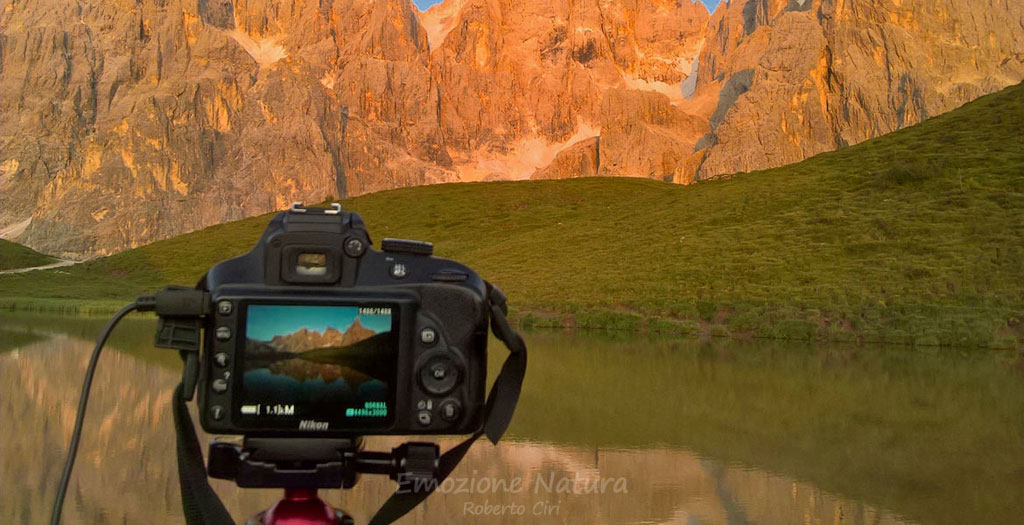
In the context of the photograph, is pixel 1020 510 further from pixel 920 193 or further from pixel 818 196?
pixel 818 196

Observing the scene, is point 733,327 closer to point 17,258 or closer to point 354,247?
point 354,247

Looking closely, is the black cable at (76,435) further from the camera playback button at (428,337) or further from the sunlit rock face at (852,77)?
the sunlit rock face at (852,77)

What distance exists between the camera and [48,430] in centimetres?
898

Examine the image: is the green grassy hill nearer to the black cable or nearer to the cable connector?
the cable connector

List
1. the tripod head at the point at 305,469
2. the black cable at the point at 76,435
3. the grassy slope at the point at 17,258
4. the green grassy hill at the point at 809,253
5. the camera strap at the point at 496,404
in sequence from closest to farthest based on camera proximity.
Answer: the black cable at the point at 76,435, the tripod head at the point at 305,469, the camera strap at the point at 496,404, the green grassy hill at the point at 809,253, the grassy slope at the point at 17,258

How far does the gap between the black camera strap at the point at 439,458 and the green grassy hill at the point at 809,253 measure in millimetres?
23032

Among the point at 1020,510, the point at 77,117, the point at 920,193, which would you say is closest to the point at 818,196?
the point at 920,193

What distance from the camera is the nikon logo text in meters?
3.32

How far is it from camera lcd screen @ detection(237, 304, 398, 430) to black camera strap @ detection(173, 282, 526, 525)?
0.32 meters

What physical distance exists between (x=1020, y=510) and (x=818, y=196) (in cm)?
4090

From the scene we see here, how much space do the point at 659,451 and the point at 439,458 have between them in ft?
16.9

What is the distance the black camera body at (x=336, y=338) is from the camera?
3.28m

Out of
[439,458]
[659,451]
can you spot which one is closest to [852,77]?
[659,451]

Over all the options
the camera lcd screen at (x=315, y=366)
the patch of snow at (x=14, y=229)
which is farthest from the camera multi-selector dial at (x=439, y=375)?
the patch of snow at (x=14, y=229)
